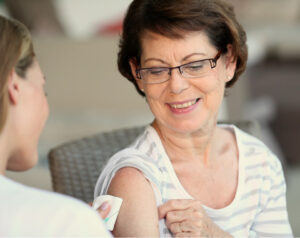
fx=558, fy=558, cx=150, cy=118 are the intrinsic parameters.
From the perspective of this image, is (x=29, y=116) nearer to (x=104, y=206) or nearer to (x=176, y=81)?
(x=104, y=206)

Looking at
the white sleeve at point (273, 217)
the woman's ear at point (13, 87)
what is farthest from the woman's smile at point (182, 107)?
the woman's ear at point (13, 87)

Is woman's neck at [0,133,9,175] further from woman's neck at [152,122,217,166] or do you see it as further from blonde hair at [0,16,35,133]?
woman's neck at [152,122,217,166]

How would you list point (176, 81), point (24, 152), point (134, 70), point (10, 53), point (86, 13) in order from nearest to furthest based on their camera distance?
point (10, 53) → point (24, 152) → point (176, 81) → point (134, 70) → point (86, 13)

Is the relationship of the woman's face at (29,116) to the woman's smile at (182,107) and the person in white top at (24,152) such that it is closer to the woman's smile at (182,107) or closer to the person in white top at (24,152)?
the person in white top at (24,152)

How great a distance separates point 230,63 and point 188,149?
280mm

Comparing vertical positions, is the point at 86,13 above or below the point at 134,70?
below

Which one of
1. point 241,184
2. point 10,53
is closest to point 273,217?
point 241,184

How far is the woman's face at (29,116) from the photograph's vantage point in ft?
3.83

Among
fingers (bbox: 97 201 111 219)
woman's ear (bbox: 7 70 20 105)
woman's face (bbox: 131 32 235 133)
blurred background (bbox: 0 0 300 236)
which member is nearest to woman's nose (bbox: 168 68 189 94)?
woman's face (bbox: 131 32 235 133)

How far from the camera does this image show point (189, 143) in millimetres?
1630

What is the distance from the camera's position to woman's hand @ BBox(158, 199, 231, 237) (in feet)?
4.70

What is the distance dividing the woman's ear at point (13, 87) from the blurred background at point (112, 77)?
1.08m

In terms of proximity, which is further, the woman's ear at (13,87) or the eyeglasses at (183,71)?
the eyeglasses at (183,71)

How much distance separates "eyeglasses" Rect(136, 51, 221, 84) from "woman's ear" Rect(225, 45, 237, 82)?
0.08 m
